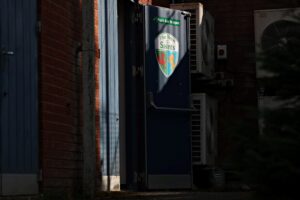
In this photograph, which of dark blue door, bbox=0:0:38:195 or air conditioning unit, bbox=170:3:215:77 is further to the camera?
air conditioning unit, bbox=170:3:215:77

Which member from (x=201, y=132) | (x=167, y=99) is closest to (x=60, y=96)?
(x=167, y=99)

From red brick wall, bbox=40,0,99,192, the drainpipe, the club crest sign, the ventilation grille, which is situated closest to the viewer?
the drainpipe

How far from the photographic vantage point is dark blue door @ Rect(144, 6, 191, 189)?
395 inches

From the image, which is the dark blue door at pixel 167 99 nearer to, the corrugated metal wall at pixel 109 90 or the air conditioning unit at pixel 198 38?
the corrugated metal wall at pixel 109 90

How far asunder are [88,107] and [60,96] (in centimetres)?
64

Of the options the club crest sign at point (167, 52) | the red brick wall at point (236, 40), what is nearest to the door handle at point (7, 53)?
the club crest sign at point (167, 52)

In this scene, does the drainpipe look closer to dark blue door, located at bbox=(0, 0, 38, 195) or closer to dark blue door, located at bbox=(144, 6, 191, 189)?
dark blue door, located at bbox=(0, 0, 38, 195)

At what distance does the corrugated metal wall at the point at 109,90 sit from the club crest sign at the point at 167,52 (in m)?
0.71

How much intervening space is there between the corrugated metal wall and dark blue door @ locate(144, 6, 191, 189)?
1.73 ft

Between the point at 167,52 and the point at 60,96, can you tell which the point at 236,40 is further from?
the point at 60,96

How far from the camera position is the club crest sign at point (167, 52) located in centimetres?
1017

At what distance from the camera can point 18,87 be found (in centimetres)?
705

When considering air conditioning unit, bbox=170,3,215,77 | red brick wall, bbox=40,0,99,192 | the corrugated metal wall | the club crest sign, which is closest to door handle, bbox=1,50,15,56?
red brick wall, bbox=40,0,99,192

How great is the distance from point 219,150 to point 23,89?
575 cm
